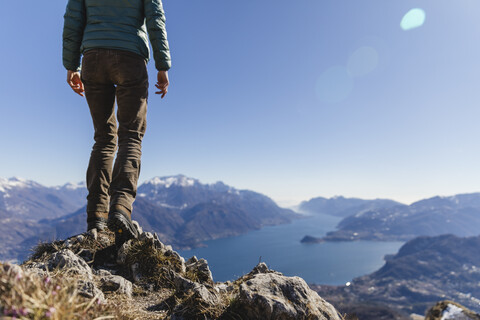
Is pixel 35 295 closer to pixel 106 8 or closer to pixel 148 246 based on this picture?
pixel 148 246

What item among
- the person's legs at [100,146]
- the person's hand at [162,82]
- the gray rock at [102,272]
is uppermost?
the person's hand at [162,82]

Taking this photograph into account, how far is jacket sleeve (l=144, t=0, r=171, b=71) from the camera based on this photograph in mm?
4031

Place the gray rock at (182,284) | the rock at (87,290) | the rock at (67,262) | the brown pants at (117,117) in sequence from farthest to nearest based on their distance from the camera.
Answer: the brown pants at (117,117) < the gray rock at (182,284) < the rock at (67,262) < the rock at (87,290)

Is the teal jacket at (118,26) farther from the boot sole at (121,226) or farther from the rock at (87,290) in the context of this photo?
the rock at (87,290)

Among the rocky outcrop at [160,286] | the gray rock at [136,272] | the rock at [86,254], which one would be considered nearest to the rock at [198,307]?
the rocky outcrop at [160,286]

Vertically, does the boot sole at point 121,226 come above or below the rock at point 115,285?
above

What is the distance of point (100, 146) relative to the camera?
464 centimetres

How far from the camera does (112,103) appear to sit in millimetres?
4645

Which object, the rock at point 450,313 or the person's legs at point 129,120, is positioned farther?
the person's legs at point 129,120

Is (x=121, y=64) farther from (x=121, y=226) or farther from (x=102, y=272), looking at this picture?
(x=102, y=272)

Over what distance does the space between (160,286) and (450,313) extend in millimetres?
3214

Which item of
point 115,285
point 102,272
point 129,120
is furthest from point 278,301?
point 129,120

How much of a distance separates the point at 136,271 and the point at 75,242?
1.20 meters

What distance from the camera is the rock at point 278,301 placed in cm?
254
